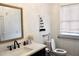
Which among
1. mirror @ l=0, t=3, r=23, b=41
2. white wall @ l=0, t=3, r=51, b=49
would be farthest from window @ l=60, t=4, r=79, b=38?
mirror @ l=0, t=3, r=23, b=41

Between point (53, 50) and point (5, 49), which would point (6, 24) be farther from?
point (53, 50)

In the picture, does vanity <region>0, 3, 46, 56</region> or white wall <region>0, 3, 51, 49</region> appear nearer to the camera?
vanity <region>0, 3, 46, 56</region>

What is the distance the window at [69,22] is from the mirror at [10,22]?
764 mm

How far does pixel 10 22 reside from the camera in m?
1.37

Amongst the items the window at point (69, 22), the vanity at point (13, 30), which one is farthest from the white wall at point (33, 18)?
the window at point (69, 22)

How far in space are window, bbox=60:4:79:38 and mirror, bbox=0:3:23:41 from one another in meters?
0.76

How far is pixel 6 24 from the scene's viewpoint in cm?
132

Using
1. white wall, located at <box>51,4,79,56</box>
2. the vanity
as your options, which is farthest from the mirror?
white wall, located at <box>51,4,79,56</box>

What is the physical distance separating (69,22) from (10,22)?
108 cm

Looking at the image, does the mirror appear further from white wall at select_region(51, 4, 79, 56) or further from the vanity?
white wall at select_region(51, 4, 79, 56)

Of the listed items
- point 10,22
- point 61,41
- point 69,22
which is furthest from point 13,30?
point 69,22

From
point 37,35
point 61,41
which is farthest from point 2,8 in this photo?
point 61,41

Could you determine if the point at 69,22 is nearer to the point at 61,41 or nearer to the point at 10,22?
the point at 61,41

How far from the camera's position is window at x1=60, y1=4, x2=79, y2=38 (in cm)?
163
